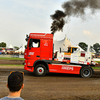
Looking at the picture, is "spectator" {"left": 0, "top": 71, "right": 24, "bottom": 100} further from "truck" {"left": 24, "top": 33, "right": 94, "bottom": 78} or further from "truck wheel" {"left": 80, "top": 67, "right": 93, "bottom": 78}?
"truck wheel" {"left": 80, "top": 67, "right": 93, "bottom": 78}

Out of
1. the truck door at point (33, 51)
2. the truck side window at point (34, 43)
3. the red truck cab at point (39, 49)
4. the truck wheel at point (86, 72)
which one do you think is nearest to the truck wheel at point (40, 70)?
the red truck cab at point (39, 49)

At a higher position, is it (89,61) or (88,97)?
(89,61)

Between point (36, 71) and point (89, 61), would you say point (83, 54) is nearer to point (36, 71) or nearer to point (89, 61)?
point (89, 61)

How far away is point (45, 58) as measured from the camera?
984cm

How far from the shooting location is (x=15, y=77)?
1904 mm

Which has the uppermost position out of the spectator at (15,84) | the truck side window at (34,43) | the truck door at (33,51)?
the truck side window at (34,43)

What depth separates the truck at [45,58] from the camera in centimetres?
975

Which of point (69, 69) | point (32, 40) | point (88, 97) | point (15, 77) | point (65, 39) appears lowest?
point (88, 97)

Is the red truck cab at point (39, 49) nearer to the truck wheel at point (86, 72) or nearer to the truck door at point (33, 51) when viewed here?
the truck door at point (33, 51)

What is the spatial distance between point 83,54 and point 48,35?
2841 millimetres

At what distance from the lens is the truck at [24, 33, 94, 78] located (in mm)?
9750

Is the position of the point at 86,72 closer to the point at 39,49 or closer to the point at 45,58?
the point at 45,58

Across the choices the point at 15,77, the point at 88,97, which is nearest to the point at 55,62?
the point at 88,97

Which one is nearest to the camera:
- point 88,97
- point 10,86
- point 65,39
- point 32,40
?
point 10,86
